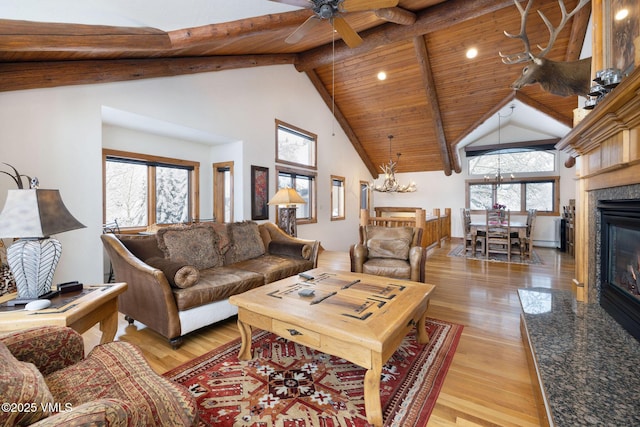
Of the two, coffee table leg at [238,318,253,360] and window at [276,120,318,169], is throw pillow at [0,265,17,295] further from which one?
window at [276,120,318,169]

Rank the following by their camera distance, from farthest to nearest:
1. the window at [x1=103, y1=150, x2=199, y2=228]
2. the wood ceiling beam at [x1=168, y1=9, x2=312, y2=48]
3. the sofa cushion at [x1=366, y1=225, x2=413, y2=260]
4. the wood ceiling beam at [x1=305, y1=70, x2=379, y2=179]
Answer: the wood ceiling beam at [x1=305, y1=70, x2=379, y2=179]
the window at [x1=103, y1=150, x2=199, y2=228]
the sofa cushion at [x1=366, y1=225, x2=413, y2=260]
the wood ceiling beam at [x1=168, y1=9, x2=312, y2=48]

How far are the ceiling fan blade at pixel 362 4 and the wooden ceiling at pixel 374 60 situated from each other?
4.29ft

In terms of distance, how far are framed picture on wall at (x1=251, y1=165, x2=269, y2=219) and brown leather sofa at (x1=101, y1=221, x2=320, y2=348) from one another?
1.42m

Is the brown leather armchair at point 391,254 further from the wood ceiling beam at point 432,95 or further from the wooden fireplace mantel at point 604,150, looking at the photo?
the wood ceiling beam at point 432,95

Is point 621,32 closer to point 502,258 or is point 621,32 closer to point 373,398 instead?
point 373,398

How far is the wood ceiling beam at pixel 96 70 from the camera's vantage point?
274cm

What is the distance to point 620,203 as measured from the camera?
79.6 inches

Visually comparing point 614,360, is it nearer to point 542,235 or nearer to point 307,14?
point 307,14

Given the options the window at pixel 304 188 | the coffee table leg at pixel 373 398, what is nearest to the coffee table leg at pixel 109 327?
the coffee table leg at pixel 373 398

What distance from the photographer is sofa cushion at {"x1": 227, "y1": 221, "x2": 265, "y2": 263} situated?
12.1ft

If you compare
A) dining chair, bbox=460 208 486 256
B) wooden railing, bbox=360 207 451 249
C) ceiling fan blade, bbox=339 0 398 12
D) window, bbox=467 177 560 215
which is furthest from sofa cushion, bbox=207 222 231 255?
window, bbox=467 177 560 215

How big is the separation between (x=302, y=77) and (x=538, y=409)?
22.1 ft

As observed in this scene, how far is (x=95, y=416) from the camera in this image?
0.79m

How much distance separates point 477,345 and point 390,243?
164 centimetres
